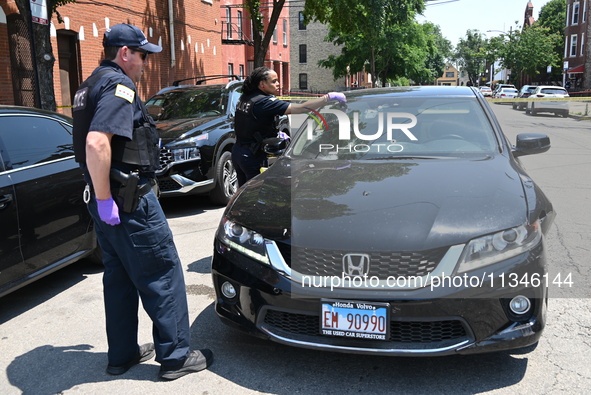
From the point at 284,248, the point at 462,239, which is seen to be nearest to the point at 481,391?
the point at 462,239

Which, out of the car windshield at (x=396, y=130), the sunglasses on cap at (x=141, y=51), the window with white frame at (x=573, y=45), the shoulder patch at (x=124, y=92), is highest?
the window with white frame at (x=573, y=45)

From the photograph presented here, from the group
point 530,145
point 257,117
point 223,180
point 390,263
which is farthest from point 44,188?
point 530,145

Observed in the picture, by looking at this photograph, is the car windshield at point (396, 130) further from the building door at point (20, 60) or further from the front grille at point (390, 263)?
the building door at point (20, 60)

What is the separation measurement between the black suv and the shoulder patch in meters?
4.07

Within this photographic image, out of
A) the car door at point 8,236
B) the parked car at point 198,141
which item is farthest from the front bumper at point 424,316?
the parked car at point 198,141

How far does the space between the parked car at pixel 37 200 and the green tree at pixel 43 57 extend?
526cm

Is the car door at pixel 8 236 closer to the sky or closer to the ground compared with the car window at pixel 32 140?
closer to the ground

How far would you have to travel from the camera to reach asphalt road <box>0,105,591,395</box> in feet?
10.1

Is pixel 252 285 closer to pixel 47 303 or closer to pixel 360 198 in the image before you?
pixel 360 198

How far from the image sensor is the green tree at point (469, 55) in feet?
413

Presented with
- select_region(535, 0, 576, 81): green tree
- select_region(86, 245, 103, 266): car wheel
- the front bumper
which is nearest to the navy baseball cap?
the front bumper

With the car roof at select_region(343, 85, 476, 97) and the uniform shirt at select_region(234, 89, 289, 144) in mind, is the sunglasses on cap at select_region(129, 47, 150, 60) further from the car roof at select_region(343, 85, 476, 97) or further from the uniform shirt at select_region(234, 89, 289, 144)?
the car roof at select_region(343, 85, 476, 97)

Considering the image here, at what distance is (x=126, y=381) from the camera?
3.19m

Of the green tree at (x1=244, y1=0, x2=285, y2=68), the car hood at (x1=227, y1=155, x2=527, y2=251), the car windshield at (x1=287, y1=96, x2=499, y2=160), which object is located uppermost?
the green tree at (x1=244, y1=0, x2=285, y2=68)
